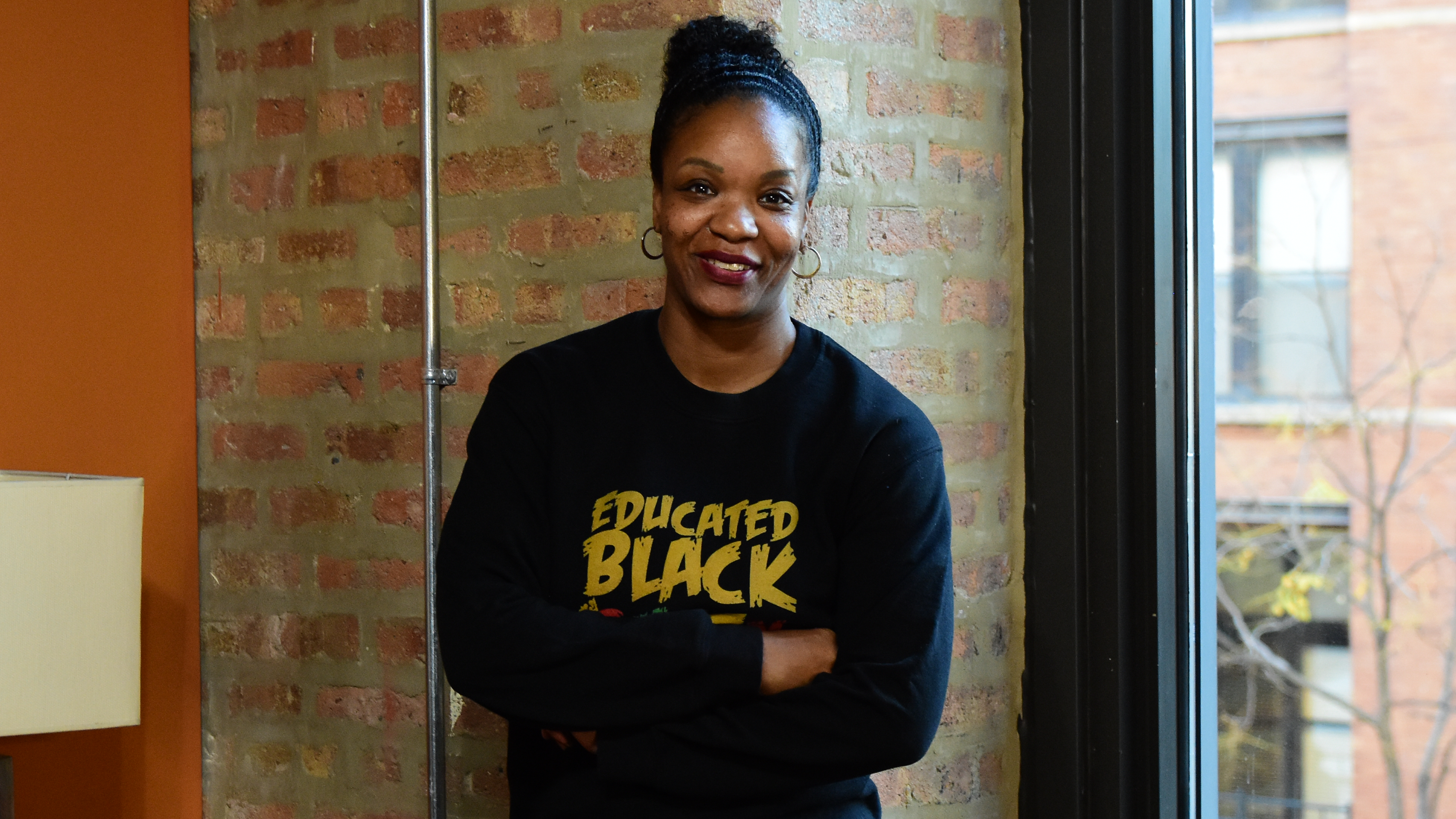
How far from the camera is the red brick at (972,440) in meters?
1.87

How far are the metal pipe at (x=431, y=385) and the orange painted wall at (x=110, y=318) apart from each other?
0.48 m

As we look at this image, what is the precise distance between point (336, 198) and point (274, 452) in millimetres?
431

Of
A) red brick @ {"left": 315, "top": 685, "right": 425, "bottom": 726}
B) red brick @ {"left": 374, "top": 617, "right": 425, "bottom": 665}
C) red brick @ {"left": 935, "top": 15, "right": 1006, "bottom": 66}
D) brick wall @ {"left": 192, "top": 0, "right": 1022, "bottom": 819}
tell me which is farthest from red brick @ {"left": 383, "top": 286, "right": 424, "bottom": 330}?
red brick @ {"left": 935, "top": 15, "right": 1006, "bottom": 66}

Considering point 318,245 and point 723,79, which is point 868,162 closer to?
point 723,79

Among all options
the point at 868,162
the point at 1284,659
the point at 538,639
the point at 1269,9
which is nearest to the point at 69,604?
the point at 538,639

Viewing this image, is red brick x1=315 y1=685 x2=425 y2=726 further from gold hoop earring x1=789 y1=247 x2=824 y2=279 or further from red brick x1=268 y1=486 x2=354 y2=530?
gold hoop earring x1=789 y1=247 x2=824 y2=279

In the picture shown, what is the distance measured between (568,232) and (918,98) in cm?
58

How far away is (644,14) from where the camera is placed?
5.60ft

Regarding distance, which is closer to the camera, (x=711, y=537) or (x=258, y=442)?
(x=711, y=537)

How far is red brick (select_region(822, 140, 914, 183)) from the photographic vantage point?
1.76 metres

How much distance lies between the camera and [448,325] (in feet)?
6.01

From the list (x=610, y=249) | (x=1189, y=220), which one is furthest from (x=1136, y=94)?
(x=610, y=249)

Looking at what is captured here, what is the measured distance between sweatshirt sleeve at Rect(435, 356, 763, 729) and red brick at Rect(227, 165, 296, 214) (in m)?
0.85

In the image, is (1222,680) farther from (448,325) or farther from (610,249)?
(448,325)
